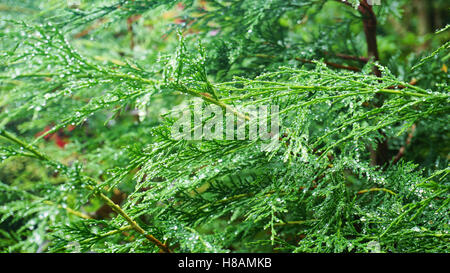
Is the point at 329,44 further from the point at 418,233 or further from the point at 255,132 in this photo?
the point at 418,233

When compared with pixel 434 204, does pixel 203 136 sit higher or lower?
higher

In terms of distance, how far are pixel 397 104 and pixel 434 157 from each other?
1192 mm

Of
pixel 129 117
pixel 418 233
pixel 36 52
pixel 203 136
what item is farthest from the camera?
pixel 129 117

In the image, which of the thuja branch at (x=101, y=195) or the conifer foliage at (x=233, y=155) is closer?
the thuja branch at (x=101, y=195)

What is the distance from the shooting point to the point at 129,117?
12.4 ft

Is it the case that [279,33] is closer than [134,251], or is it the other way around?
[134,251]

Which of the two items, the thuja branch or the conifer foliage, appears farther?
the conifer foliage

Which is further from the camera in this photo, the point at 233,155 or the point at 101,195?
the point at 233,155

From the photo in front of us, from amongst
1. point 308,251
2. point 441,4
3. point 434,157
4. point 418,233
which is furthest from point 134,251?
point 441,4

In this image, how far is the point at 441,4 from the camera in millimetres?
5449

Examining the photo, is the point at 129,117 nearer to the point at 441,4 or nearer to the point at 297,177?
the point at 297,177

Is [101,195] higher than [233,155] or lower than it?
lower

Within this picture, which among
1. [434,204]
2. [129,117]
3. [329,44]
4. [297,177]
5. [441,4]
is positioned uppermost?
[441,4]

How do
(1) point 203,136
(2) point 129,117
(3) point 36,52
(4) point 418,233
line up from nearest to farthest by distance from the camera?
1. (3) point 36,52
2. (4) point 418,233
3. (1) point 203,136
4. (2) point 129,117
